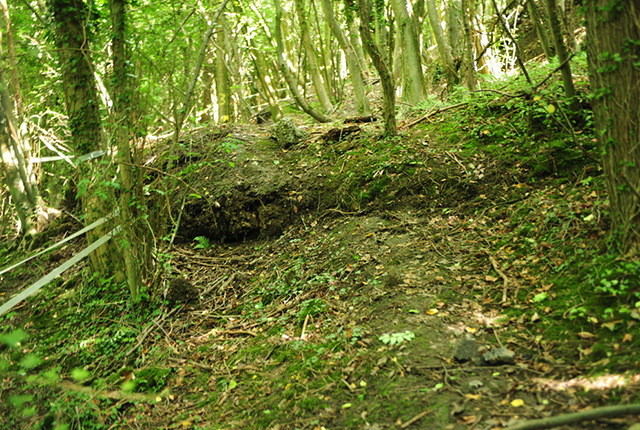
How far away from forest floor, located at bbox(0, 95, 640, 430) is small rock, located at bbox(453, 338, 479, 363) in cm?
2

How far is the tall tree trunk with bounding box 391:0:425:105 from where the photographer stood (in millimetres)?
7438

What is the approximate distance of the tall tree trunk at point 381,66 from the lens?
597 centimetres

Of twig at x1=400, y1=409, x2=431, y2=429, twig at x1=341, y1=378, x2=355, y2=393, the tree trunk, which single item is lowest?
twig at x1=400, y1=409, x2=431, y2=429

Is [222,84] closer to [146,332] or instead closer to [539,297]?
[146,332]

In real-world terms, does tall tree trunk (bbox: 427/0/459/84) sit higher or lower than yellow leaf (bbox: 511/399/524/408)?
higher

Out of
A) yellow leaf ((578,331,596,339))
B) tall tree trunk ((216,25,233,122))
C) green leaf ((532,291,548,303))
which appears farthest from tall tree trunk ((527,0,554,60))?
tall tree trunk ((216,25,233,122))

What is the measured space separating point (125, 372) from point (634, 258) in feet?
15.7

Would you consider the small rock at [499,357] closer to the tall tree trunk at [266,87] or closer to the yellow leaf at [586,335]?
the yellow leaf at [586,335]

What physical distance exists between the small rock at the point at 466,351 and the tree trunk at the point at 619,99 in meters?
1.35

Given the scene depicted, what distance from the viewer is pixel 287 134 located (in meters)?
7.56

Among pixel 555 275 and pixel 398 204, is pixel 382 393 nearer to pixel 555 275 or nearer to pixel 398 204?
pixel 555 275

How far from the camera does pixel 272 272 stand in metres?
5.58

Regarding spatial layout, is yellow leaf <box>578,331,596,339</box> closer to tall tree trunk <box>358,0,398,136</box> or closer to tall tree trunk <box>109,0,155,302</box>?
tall tree trunk <box>358,0,398,136</box>

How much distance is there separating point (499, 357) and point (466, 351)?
→ 0.24 metres
